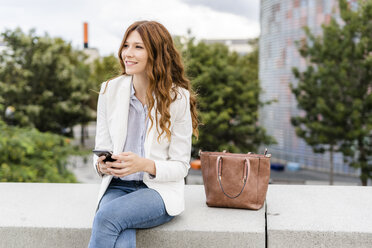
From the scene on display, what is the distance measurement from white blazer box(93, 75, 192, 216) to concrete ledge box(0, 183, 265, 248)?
17cm

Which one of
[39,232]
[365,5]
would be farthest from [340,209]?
[365,5]

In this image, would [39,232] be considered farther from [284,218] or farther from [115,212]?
[284,218]

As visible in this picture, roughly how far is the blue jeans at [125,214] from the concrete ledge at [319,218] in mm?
744

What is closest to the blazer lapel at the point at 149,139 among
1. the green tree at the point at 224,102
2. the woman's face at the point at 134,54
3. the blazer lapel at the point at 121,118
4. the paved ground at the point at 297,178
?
the blazer lapel at the point at 121,118

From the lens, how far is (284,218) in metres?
2.78

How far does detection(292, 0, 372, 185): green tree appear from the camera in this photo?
15141 millimetres

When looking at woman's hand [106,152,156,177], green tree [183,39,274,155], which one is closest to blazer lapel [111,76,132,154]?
woman's hand [106,152,156,177]

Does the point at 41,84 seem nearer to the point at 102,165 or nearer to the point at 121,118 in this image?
the point at 121,118

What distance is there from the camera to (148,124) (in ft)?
8.54

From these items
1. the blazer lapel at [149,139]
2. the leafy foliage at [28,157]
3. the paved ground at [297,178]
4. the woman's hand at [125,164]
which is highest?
the blazer lapel at [149,139]

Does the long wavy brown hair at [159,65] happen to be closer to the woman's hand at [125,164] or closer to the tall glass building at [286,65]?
the woman's hand at [125,164]

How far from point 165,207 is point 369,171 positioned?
15.2m

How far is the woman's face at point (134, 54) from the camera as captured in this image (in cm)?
255

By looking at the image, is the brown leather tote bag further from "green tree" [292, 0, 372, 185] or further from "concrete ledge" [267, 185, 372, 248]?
"green tree" [292, 0, 372, 185]
